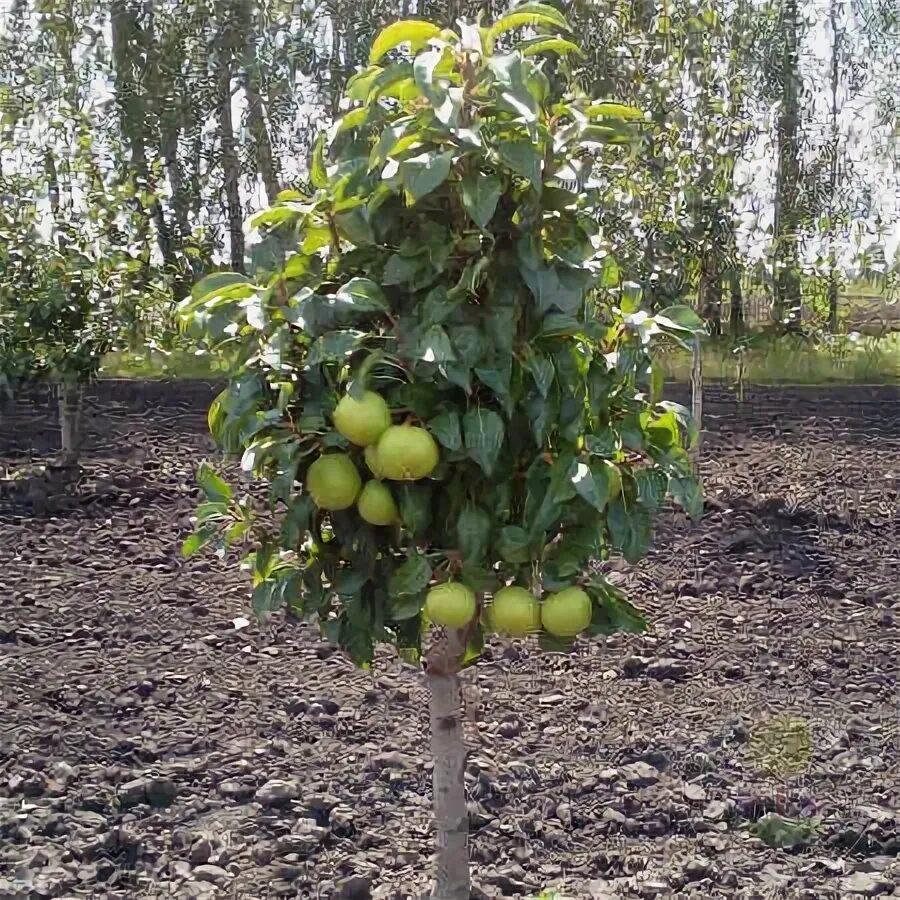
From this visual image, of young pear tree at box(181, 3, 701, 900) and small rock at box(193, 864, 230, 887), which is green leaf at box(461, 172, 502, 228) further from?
small rock at box(193, 864, 230, 887)

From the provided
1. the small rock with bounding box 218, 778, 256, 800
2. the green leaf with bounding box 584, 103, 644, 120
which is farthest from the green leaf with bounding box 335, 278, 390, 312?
the small rock with bounding box 218, 778, 256, 800

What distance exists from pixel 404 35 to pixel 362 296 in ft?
1.43

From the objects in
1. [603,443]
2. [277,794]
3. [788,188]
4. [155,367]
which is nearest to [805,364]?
[788,188]

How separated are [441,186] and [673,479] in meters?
0.66

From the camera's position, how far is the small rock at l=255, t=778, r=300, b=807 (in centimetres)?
318

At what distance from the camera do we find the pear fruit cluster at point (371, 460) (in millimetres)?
1875

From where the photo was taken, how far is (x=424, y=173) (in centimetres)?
178

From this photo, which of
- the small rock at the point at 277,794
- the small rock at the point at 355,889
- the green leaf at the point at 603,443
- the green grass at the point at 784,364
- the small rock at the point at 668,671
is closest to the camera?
the green leaf at the point at 603,443

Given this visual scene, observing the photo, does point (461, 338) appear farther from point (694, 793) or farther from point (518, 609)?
point (694, 793)

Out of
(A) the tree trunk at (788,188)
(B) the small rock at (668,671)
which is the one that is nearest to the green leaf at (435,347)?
(B) the small rock at (668,671)

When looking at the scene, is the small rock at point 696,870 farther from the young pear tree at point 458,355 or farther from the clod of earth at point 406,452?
the clod of earth at point 406,452

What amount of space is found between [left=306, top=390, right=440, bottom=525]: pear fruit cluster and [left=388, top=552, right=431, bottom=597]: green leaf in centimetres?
9

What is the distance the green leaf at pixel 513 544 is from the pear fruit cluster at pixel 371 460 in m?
0.17

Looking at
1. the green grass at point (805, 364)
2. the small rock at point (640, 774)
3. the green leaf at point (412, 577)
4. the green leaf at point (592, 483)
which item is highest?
the green leaf at point (592, 483)
